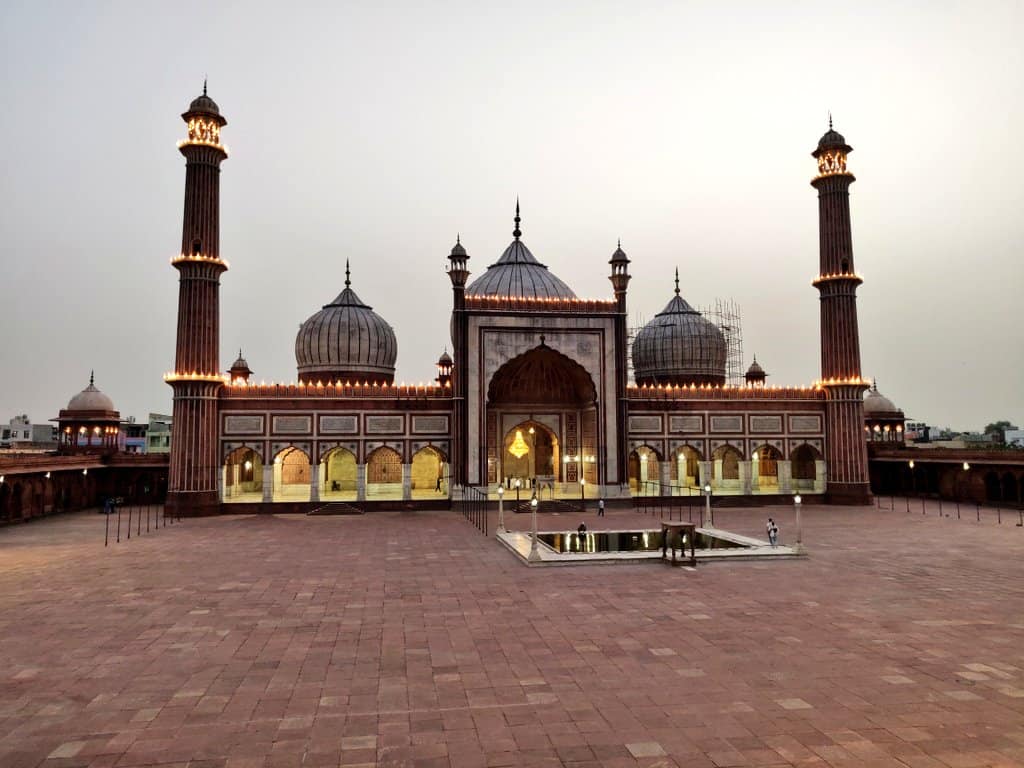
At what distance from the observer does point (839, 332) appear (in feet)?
127

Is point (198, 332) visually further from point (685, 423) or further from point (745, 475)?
point (745, 475)

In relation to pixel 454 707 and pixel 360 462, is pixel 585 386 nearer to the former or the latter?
pixel 360 462

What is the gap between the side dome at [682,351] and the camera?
49500mm

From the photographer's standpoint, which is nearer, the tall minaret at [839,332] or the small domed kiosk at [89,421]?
the tall minaret at [839,332]

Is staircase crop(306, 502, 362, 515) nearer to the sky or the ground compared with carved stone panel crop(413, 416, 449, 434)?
nearer to the ground

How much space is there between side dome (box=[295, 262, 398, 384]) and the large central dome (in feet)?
22.2

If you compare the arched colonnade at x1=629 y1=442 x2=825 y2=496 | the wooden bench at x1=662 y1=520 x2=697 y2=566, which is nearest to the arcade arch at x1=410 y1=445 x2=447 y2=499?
the arched colonnade at x1=629 y1=442 x2=825 y2=496

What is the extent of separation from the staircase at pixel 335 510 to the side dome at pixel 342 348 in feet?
37.0

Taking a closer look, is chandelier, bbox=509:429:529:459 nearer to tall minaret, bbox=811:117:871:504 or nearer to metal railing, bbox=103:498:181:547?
tall minaret, bbox=811:117:871:504

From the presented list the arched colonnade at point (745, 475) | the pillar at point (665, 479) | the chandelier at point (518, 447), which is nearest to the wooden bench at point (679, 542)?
the arched colonnade at point (745, 475)

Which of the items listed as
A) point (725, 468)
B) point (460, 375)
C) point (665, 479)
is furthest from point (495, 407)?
point (725, 468)

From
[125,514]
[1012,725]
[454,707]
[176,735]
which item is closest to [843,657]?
[1012,725]

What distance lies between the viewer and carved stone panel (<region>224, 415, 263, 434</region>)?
3472 cm

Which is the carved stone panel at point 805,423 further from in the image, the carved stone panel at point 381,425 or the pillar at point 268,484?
the pillar at point 268,484
